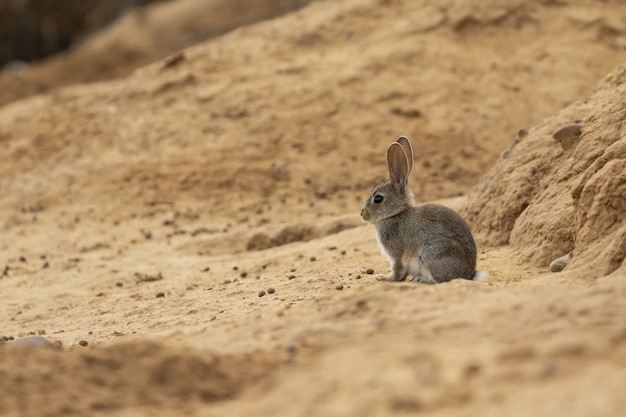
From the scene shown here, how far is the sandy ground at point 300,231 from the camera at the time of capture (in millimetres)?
4250

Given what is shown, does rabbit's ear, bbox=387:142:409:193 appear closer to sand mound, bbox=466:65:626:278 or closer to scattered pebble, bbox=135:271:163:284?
sand mound, bbox=466:65:626:278

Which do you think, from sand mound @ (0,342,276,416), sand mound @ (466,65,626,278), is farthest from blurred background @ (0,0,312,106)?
sand mound @ (0,342,276,416)

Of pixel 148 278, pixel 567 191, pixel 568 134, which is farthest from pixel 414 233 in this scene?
pixel 148 278

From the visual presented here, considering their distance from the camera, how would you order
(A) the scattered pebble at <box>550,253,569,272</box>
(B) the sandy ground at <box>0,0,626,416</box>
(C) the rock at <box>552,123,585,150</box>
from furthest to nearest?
(C) the rock at <box>552,123,585,150</box>
(A) the scattered pebble at <box>550,253,569,272</box>
(B) the sandy ground at <box>0,0,626,416</box>

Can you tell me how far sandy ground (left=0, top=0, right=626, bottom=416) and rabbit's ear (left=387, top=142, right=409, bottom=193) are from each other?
0.76 metres

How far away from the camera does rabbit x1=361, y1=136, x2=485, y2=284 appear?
21.9ft

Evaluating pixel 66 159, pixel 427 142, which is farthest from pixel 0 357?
pixel 66 159

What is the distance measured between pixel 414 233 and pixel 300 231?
11.7 ft

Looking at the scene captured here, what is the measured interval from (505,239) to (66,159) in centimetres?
810

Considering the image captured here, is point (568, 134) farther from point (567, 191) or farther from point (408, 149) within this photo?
point (408, 149)

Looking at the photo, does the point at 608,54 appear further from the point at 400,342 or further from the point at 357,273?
the point at 400,342

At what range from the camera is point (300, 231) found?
1045 cm

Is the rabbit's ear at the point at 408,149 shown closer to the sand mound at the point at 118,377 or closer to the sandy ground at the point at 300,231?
the sandy ground at the point at 300,231

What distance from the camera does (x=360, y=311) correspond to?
5.32 m
